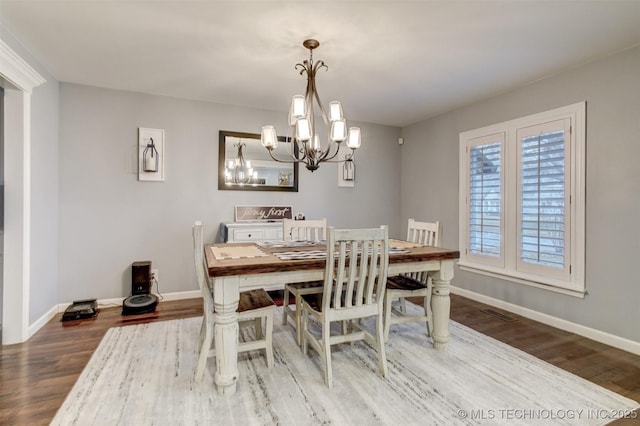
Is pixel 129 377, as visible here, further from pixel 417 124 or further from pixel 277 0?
pixel 417 124

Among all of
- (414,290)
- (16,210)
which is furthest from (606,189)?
(16,210)

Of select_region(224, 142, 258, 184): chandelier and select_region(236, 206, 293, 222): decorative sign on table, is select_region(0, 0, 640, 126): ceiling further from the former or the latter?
select_region(236, 206, 293, 222): decorative sign on table

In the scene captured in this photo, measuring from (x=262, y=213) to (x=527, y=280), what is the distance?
3.12 m

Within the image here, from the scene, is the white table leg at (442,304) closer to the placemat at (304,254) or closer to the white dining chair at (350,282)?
the placemat at (304,254)

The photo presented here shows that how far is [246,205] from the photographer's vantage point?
4.12 metres

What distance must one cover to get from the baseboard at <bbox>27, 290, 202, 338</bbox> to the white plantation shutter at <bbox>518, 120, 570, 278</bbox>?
12.4 ft

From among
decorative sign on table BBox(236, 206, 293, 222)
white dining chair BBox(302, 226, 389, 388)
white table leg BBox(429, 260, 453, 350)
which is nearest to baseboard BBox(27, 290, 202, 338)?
decorative sign on table BBox(236, 206, 293, 222)

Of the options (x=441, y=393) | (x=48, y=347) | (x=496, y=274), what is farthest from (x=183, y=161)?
(x=496, y=274)

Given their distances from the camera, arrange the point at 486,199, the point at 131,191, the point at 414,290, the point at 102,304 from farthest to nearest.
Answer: the point at 486,199, the point at 131,191, the point at 102,304, the point at 414,290

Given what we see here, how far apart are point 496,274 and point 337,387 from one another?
2526mm

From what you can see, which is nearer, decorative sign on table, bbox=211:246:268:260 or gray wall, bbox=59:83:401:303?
decorative sign on table, bbox=211:246:268:260

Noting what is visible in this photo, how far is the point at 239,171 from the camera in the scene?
13.4 ft

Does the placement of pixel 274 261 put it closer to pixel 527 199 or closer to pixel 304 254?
pixel 304 254

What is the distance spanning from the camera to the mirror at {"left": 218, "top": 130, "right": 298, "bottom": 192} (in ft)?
13.2
